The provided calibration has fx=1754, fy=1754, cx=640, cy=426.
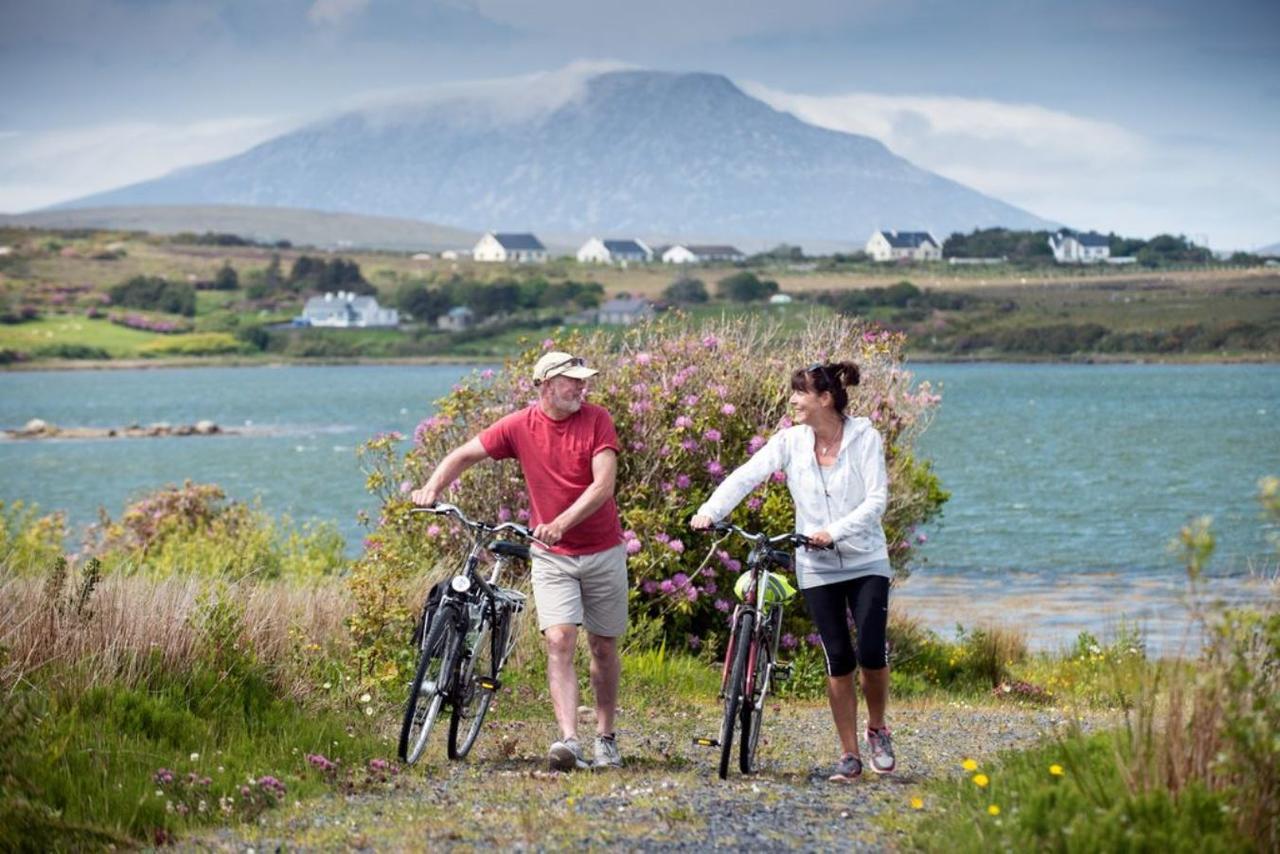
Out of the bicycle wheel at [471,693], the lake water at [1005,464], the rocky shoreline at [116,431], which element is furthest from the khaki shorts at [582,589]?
the rocky shoreline at [116,431]

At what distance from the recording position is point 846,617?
8.84m

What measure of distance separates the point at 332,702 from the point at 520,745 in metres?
1.27

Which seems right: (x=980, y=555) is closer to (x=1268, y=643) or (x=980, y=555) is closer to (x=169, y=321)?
(x=1268, y=643)

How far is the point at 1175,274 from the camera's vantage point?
573 ft

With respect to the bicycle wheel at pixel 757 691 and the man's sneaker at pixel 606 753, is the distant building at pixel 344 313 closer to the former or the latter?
the man's sneaker at pixel 606 753

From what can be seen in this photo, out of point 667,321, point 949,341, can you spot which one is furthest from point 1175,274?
point 667,321

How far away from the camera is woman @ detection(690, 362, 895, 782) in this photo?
28.9 feet

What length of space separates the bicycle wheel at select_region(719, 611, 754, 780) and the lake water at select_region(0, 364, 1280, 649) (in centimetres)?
254

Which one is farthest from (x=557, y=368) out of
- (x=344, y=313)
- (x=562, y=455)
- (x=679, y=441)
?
(x=344, y=313)

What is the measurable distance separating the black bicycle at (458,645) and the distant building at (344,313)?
565ft

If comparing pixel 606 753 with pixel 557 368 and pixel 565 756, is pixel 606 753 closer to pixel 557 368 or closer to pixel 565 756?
pixel 565 756

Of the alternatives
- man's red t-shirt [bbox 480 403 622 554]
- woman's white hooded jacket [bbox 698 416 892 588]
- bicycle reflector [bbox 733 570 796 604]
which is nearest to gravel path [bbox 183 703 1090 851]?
bicycle reflector [bbox 733 570 796 604]

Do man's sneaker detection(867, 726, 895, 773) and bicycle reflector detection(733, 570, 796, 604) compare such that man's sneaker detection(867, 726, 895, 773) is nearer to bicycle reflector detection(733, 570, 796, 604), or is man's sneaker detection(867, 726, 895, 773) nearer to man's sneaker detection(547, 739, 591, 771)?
bicycle reflector detection(733, 570, 796, 604)

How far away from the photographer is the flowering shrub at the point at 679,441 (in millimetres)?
14148
